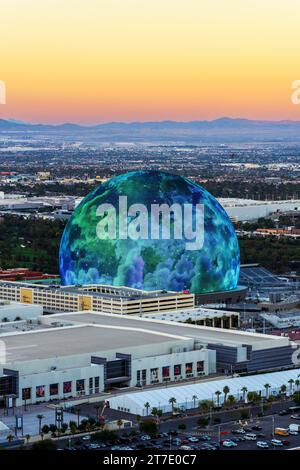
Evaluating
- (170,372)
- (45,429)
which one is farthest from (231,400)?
(45,429)

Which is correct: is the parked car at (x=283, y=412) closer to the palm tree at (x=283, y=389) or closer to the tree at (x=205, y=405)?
the tree at (x=205, y=405)

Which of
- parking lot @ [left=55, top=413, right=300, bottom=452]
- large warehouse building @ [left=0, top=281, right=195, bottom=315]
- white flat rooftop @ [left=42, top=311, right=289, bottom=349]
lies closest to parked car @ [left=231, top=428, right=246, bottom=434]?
parking lot @ [left=55, top=413, right=300, bottom=452]

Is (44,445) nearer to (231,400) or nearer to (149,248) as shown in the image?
(231,400)

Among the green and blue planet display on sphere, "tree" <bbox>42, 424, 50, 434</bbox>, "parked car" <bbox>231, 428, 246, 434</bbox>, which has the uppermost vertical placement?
the green and blue planet display on sphere

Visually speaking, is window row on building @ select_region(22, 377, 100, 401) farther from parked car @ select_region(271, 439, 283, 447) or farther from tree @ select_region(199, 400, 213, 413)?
parked car @ select_region(271, 439, 283, 447)

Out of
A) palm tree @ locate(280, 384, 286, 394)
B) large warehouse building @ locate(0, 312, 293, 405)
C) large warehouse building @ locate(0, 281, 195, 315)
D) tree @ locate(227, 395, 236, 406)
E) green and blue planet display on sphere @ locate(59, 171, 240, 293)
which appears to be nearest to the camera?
tree @ locate(227, 395, 236, 406)
